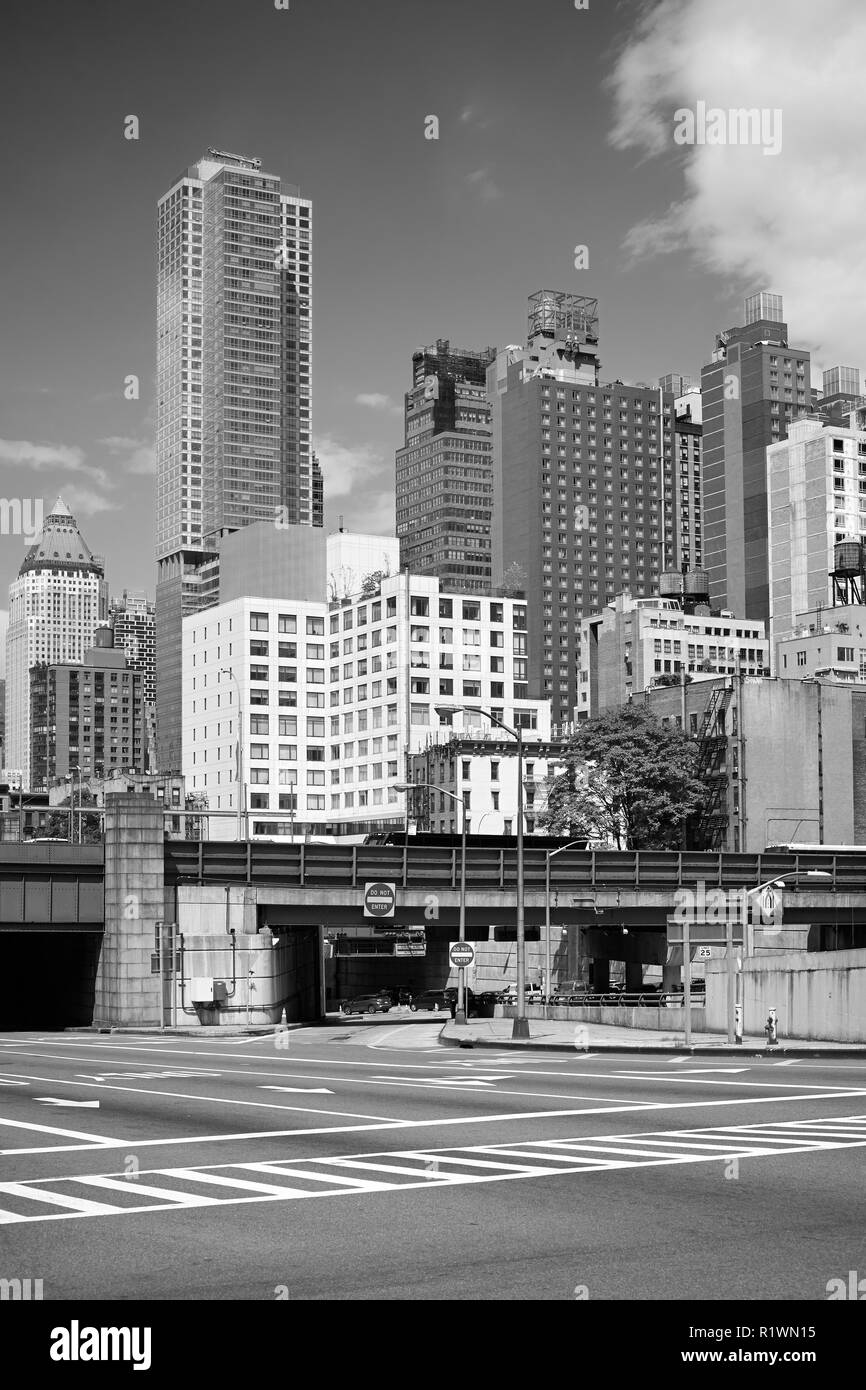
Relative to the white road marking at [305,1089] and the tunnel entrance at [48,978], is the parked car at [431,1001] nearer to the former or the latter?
the tunnel entrance at [48,978]

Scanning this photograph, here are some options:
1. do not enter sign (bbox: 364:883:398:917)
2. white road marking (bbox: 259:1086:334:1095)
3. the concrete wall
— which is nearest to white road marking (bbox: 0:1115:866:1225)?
white road marking (bbox: 259:1086:334:1095)

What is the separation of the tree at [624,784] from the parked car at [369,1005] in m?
18.8

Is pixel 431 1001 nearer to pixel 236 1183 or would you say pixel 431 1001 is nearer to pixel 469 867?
pixel 469 867

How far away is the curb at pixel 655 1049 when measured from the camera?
37844 mm

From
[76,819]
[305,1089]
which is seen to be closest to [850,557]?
[76,819]

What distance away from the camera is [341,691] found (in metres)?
154

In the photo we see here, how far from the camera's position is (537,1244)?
14094 millimetres

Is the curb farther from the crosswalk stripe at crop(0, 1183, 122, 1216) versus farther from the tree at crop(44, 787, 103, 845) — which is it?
the tree at crop(44, 787, 103, 845)

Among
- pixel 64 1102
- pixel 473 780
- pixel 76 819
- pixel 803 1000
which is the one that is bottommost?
pixel 64 1102

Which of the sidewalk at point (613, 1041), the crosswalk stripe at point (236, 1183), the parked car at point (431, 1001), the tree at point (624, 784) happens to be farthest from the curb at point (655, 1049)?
the tree at point (624, 784)

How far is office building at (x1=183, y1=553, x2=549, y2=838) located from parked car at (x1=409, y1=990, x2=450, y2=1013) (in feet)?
73.7

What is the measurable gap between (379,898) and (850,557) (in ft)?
399
